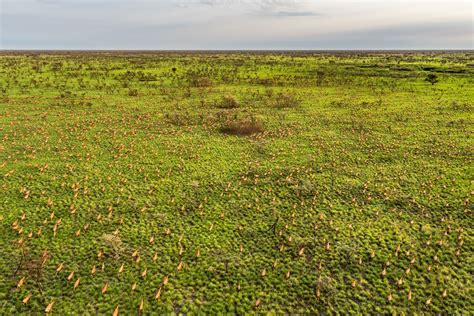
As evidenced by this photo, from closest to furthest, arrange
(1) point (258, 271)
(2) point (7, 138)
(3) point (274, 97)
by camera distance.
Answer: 1. (1) point (258, 271)
2. (2) point (7, 138)
3. (3) point (274, 97)

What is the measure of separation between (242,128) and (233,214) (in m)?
12.7

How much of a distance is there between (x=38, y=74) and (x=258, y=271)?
210 ft

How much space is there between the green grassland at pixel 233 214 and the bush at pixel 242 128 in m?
0.20

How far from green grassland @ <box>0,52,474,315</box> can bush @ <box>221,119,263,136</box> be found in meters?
0.20

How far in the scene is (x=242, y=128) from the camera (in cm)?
2648

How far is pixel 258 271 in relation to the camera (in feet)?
38.4

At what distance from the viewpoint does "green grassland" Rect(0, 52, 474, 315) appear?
10.7 meters

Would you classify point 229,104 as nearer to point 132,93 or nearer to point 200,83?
point 132,93

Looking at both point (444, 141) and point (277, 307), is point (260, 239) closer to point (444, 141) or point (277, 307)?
point (277, 307)

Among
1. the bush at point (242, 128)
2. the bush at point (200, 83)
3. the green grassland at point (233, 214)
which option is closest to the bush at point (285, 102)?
the green grassland at point (233, 214)

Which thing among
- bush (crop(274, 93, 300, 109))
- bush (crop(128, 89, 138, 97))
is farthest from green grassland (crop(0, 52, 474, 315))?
bush (crop(128, 89, 138, 97))

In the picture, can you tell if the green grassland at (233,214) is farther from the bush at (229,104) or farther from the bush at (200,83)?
the bush at (200,83)

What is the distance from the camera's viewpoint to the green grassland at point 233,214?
10703 mm

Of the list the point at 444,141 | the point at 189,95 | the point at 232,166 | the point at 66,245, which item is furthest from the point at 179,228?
the point at 189,95
